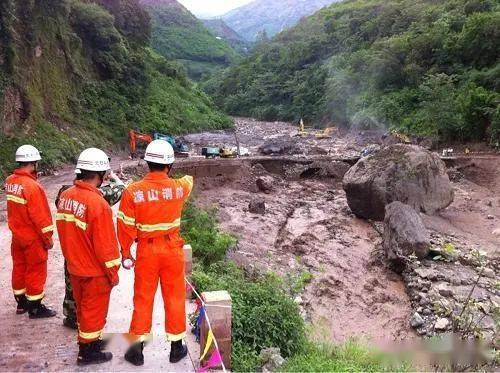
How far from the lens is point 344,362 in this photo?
17.7ft

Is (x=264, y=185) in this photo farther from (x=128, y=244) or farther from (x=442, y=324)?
(x=128, y=244)

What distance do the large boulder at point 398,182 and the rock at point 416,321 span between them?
6770 millimetres

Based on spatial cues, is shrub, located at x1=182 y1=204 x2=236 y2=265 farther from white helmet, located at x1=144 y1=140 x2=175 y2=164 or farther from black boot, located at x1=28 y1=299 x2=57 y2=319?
white helmet, located at x1=144 y1=140 x2=175 y2=164

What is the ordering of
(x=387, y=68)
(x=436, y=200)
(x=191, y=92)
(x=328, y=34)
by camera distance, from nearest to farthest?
(x=436, y=200) < (x=387, y=68) < (x=191, y=92) < (x=328, y=34)

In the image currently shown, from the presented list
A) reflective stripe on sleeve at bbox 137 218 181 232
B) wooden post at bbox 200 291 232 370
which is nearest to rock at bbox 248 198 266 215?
wooden post at bbox 200 291 232 370

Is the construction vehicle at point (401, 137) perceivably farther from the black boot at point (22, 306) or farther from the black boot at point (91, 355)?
the black boot at point (91, 355)

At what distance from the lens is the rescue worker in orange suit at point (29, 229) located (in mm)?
5340

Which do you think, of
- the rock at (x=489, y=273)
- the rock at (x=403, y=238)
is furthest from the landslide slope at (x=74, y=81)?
the rock at (x=489, y=273)

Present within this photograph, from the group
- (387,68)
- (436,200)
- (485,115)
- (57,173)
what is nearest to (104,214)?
(436,200)

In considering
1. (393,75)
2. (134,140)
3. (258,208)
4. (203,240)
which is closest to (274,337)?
(203,240)

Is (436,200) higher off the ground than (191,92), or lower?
lower

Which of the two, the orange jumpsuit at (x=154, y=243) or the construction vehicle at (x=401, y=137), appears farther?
the construction vehicle at (x=401, y=137)

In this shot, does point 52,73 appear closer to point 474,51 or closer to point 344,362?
point 344,362

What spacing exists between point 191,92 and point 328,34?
27.3 m
